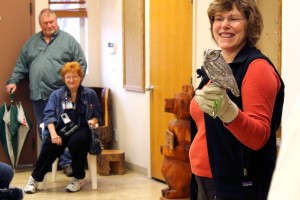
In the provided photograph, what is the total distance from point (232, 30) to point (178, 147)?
2.33 m

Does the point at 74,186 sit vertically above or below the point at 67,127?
below

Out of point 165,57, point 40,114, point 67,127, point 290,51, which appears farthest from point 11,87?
point 290,51

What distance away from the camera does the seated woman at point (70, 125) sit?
465cm

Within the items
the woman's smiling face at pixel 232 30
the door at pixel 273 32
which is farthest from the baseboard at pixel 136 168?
the woman's smiling face at pixel 232 30

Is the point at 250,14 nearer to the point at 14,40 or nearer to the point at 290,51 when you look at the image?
the point at 290,51

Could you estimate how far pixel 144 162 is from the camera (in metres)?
5.32

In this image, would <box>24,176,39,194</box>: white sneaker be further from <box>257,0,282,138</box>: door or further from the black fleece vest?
the black fleece vest

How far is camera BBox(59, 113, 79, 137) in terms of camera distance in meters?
4.67

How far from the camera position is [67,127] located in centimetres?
468

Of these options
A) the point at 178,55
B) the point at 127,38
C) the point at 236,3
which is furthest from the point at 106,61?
the point at 236,3

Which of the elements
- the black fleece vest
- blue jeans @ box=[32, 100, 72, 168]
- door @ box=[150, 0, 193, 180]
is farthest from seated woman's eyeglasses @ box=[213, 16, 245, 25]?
blue jeans @ box=[32, 100, 72, 168]

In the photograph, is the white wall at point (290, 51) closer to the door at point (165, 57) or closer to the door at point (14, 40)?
the door at point (165, 57)

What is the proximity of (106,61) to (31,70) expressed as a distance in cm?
104

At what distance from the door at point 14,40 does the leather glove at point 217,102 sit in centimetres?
445
